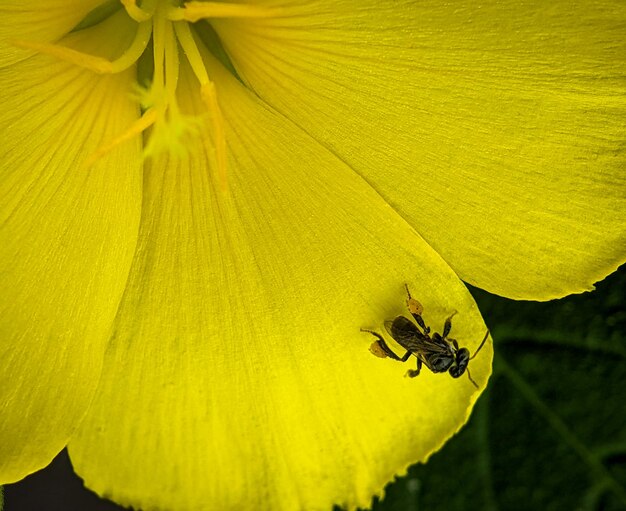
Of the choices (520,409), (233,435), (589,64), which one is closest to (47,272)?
(233,435)

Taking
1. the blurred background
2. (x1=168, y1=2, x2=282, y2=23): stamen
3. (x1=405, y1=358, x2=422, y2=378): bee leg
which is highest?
(x1=168, y1=2, x2=282, y2=23): stamen

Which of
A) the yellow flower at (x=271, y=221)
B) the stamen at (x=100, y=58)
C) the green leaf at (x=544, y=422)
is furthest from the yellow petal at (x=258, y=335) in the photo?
the green leaf at (x=544, y=422)

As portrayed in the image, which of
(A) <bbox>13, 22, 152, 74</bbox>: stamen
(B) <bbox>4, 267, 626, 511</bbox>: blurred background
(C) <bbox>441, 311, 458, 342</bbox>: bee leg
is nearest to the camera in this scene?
(A) <bbox>13, 22, 152, 74</bbox>: stamen

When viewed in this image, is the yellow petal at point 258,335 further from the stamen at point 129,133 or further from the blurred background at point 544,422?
the blurred background at point 544,422

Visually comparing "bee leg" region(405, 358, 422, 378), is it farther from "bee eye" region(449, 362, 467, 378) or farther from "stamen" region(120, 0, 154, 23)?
"stamen" region(120, 0, 154, 23)

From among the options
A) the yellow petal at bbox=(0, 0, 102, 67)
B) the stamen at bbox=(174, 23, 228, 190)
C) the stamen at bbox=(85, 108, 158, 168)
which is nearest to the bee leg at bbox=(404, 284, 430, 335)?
the stamen at bbox=(174, 23, 228, 190)

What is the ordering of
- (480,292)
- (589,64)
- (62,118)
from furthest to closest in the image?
(480,292) → (62,118) → (589,64)

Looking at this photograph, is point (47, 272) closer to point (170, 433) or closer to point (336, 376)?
point (170, 433)
